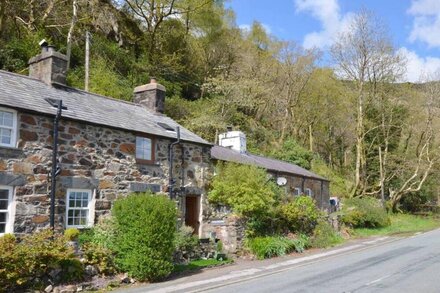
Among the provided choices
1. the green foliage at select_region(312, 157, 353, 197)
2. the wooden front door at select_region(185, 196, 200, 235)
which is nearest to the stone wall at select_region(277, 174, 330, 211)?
the green foliage at select_region(312, 157, 353, 197)

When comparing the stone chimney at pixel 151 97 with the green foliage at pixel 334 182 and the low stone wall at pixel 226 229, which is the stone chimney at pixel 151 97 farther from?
the green foliage at pixel 334 182

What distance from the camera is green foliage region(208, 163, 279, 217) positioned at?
62.6 ft

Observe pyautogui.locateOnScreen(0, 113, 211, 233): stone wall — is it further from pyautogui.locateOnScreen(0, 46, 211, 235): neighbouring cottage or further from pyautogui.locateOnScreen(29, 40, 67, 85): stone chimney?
pyautogui.locateOnScreen(29, 40, 67, 85): stone chimney

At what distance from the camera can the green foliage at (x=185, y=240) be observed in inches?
641

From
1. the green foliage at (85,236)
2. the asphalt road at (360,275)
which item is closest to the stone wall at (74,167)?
the green foliage at (85,236)

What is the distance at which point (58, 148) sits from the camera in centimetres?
1412

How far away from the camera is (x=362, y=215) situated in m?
30.3

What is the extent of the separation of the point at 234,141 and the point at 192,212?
10.2m

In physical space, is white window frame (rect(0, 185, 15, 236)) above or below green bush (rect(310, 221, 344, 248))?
above

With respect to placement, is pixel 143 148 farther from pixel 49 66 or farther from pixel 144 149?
pixel 49 66

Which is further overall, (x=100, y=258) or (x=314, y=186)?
(x=314, y=186)

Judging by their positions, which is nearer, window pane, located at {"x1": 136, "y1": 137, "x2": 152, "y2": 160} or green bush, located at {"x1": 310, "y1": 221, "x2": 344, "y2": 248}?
window pane, located at {"x1": 136, "y1": 137, "x2": 152, "y2": 160}

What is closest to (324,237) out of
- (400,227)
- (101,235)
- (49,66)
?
(101,235)

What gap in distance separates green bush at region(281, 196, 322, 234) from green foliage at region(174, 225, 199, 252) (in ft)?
20.0
